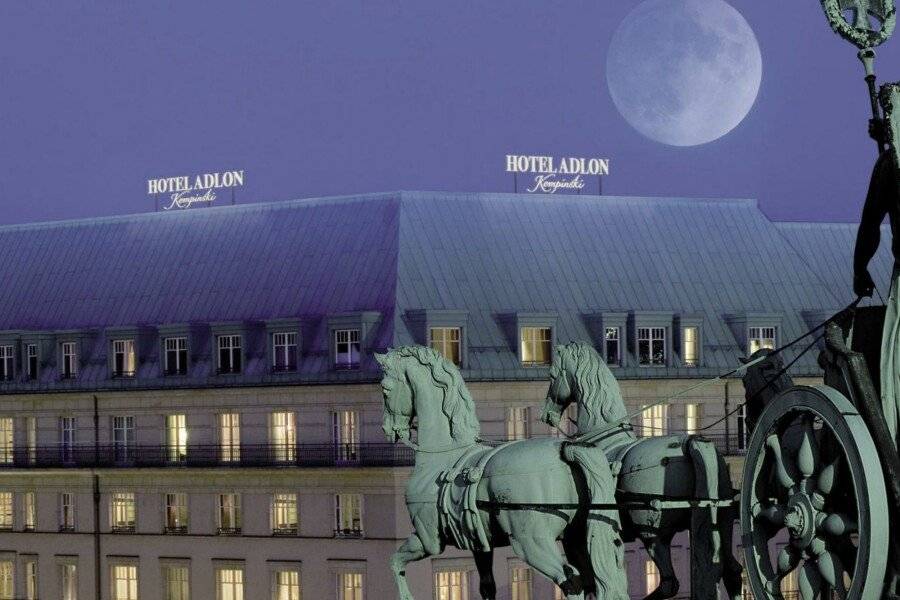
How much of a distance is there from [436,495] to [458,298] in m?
64.4

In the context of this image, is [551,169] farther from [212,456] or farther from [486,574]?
[486,574]

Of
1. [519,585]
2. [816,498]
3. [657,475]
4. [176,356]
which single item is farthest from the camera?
[176,356]

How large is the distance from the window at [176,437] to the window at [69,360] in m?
6.49

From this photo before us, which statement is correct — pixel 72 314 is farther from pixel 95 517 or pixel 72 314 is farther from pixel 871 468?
pixel 871 468

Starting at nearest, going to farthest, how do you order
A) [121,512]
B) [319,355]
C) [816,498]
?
[816,498] < [319,355] < [121,512]

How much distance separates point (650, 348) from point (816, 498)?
7376cm

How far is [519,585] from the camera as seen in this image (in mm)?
97500

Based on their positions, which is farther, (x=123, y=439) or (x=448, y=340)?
(x=123, y=439)

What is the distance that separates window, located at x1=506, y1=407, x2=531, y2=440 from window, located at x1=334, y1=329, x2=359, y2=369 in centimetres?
598

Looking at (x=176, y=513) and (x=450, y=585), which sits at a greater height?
(x=176, y=513)

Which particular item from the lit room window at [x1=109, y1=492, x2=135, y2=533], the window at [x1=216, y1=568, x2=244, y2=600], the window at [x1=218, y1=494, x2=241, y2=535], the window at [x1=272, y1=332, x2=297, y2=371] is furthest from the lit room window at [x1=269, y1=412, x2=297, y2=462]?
the lit room window at [x1=109, y1=492, x2=135, y2=533]

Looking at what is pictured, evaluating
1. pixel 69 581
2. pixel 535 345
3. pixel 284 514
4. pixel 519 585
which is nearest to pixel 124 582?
pixel 69 581

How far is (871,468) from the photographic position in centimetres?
2970

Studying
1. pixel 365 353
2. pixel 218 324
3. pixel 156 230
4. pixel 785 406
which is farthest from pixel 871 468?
pixel 156 230
